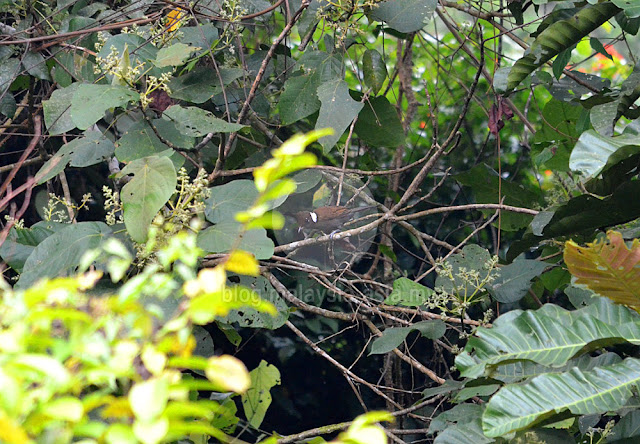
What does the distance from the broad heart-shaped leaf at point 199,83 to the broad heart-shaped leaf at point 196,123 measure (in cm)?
14

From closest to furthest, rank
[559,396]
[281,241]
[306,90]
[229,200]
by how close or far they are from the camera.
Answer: [559,396], [229,200], [306,90], [281,241]

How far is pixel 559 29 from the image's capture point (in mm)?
1467

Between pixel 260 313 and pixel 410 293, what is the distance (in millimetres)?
384

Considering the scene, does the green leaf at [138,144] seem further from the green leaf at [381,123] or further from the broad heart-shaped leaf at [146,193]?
the green leaf at [381,123]

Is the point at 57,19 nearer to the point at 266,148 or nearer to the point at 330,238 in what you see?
the point at 266,148

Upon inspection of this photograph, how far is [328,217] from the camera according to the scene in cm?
194

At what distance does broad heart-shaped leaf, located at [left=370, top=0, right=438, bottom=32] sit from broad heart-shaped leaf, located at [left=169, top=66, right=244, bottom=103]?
427 millimetres

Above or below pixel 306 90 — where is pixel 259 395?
below

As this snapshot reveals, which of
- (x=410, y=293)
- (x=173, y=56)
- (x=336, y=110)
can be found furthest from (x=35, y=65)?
(x=410, y=293)

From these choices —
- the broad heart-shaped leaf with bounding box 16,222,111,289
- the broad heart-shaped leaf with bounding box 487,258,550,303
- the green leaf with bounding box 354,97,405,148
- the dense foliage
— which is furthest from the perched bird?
the broad heart-shaped leaf with bounding box 16,222,111,289

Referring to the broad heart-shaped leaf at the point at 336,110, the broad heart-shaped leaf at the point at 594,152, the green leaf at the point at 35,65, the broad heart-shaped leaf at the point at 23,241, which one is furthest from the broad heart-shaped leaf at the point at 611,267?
the green leaf at the point at 35,65

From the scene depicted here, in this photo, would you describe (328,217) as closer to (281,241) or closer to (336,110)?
(281,241)

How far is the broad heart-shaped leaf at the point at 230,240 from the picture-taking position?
4.05 feet

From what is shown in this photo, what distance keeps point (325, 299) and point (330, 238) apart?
70 centimetres
